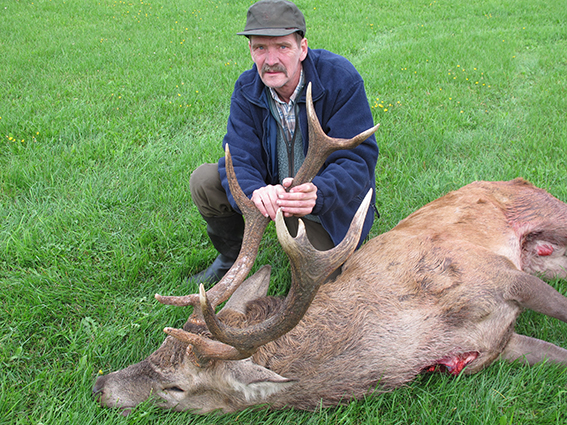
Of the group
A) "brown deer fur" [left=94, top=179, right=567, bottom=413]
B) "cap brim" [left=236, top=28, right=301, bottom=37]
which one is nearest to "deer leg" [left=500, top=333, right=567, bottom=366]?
"brown deer fur" [left=94, top=179, right=567, bottom=413]

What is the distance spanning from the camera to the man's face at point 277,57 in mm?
2912

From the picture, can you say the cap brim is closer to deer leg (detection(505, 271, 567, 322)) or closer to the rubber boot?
the rubber boot

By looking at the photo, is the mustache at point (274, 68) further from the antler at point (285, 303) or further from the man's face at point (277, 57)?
the antler at point (285, 303)

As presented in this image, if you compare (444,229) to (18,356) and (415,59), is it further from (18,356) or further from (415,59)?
(415,59)

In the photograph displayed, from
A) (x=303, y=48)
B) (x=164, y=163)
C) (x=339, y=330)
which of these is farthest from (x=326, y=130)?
(x=164, y=163)

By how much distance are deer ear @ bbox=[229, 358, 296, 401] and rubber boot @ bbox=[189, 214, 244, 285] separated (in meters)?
1.18

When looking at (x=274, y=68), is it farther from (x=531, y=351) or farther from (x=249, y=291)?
(x=531, y=351)

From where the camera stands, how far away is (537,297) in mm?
2729

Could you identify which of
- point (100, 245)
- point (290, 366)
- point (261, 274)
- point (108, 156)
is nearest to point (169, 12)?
point (108, 156)

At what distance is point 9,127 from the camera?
5422 millimetres

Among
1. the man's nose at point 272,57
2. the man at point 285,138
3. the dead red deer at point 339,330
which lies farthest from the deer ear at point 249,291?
the man's nose at point 272,57

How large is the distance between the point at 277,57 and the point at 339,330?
5.75 ft

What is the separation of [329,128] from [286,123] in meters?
0.33

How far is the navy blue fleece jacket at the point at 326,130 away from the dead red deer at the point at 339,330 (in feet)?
0.84
